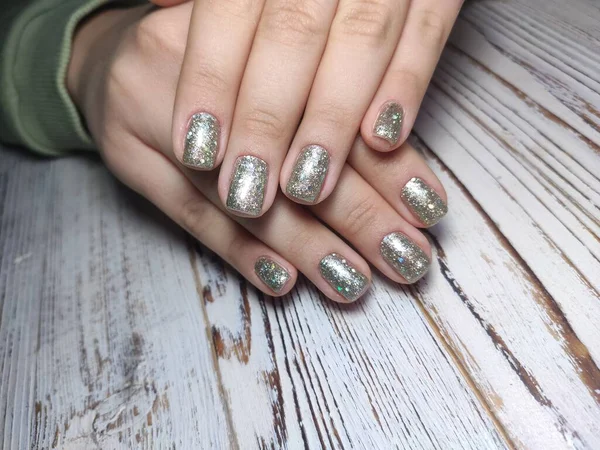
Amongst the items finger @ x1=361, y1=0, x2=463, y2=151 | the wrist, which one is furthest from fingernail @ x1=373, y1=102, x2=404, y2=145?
the wrist

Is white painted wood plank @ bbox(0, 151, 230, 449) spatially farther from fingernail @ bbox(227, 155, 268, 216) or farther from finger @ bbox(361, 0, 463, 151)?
finger @ bbox(361, 0, 463, 151)

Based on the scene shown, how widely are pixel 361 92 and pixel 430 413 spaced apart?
12.2 inches

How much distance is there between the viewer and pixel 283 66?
0.52 m

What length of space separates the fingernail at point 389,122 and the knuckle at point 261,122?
101 mm

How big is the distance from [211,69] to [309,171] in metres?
0.14

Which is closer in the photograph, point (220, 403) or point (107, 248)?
point (220, 403)

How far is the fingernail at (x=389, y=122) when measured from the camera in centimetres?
55

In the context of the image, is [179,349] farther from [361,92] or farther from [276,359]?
[361,92]

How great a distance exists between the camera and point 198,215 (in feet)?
2.21

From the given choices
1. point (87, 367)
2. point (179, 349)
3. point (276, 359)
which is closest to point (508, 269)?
point (276, 359)

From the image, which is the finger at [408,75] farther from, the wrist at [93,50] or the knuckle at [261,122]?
the wrist at [93,50]

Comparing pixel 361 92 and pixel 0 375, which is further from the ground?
pixel 361 92

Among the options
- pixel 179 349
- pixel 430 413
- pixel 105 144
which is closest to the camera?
pixel 430 413

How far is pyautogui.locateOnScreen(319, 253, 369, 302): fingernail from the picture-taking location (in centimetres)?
57
